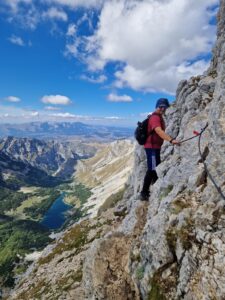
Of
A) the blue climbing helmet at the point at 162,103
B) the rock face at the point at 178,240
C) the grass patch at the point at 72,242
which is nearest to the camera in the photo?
the rock face at the point at 178,240

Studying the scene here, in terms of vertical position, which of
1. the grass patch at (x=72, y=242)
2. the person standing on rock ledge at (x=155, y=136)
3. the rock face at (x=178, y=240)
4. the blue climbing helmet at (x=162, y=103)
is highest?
the blue climbing helmet at (x=162, y=103)

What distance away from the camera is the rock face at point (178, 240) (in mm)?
14875

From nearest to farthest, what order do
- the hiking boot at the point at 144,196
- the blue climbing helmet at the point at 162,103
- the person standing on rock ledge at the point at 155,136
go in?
the person standing on rock ledge at the point at 155,136 < the blue climbing helmet at the point at 162,103 < the hiking boot at the point at 144,196

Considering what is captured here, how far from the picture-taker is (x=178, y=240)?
1709 centimetres

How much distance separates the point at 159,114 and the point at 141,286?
11.4 m

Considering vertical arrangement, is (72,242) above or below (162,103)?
below

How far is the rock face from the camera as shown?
48.8ft

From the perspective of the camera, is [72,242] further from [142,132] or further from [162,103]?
[162,103]

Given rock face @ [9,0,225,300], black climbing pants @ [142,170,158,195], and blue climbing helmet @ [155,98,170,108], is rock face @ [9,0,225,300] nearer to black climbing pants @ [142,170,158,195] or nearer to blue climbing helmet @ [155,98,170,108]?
black climbing pants @ [142,170,158,195]

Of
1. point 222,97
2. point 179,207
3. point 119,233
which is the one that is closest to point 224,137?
point 222,97

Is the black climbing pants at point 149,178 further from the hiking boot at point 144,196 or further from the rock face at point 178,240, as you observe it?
the rock face at point 178,240

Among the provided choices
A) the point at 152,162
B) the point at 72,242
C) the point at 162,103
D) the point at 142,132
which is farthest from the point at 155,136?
the point at 72,242

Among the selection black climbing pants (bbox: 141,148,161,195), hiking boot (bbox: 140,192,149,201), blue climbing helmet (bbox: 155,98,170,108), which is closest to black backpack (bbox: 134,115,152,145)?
black climbing pants (bbox: 141,148,161,195)

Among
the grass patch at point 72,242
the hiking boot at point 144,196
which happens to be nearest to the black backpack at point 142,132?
the hiking boot at point 144,196
